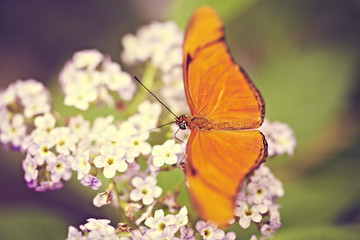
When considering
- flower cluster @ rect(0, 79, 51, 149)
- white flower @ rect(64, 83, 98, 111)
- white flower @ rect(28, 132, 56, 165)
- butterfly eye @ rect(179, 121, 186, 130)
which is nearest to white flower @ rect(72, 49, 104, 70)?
white flower @ rect(64, 83, 98, 111)

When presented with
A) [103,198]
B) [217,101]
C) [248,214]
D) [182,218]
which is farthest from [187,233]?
[217,101]

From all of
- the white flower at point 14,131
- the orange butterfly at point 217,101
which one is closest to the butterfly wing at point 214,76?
the orange butterfly at point 217,101

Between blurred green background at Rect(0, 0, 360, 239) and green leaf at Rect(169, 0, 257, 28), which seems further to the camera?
green leaf at Rect(169, 0, 257, 28)

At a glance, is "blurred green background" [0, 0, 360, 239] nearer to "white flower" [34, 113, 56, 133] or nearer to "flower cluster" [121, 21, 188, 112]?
"flower cluster" [121, 21, 188, 112]

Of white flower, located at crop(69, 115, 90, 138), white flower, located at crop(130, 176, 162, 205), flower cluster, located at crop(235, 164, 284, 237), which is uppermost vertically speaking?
white flower, located at crop(69, 115, 90, 138)

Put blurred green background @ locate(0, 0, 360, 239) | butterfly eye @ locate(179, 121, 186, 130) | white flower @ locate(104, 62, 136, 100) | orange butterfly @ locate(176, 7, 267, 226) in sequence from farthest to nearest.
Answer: blurred green background @ locate(0, 0, 360, 239)
white flower @ locate(104, 62, 136, 100)
butterfly eye @ locate(179, 121, 186, 130)
orange butterfly @ locate(176, 7, 267, 226)

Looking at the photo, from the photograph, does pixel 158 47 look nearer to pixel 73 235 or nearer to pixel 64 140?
pixel 64 140
